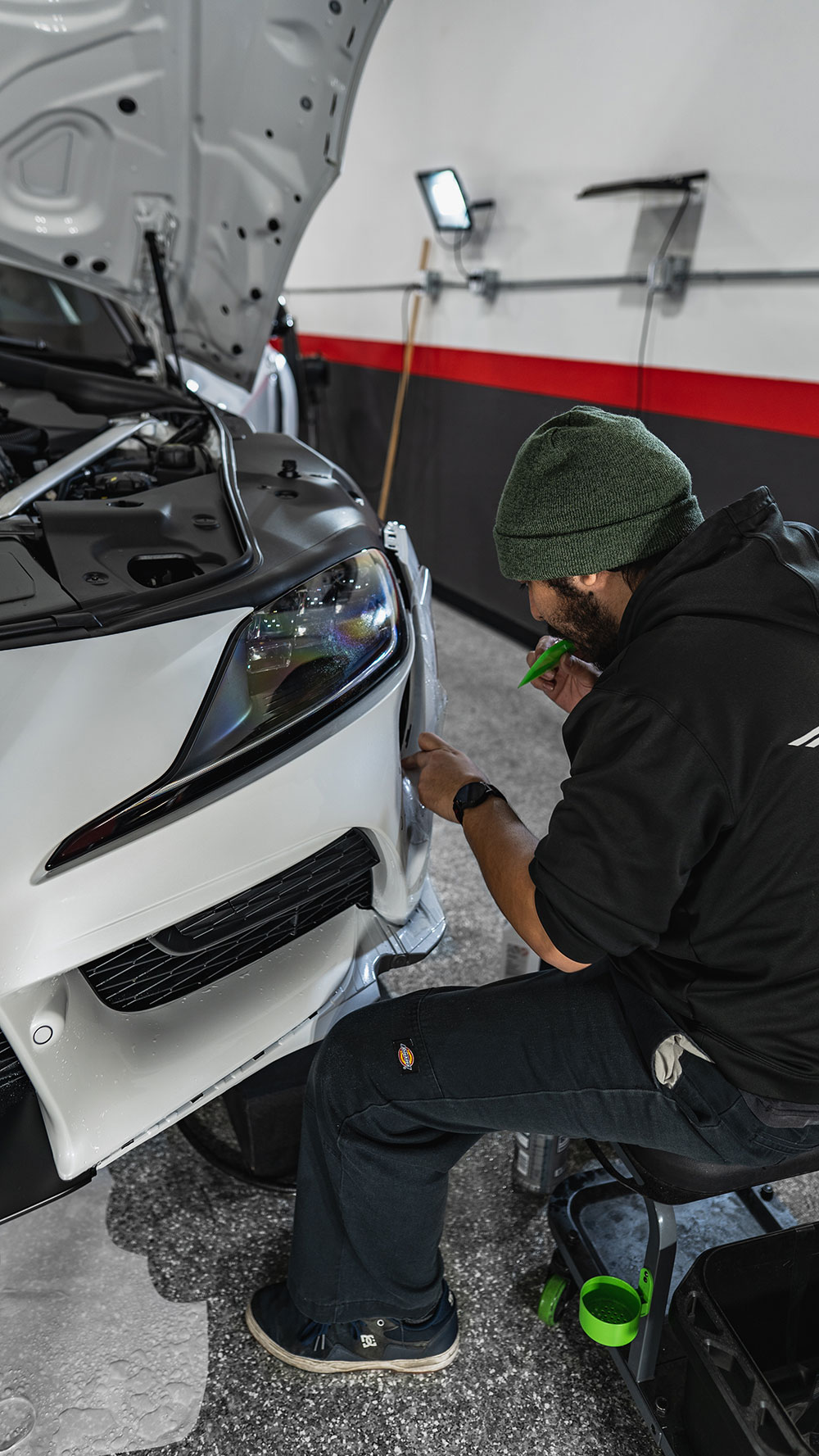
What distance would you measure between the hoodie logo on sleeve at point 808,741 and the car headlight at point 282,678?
Result: 59cm

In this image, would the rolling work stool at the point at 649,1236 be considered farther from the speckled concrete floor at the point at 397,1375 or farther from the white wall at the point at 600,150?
the white wall at the point at 600,150

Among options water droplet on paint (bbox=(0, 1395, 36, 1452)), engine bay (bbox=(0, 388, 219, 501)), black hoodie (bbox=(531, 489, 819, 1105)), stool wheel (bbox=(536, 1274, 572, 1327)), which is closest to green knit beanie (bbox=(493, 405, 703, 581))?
black hoodie (bbox=(531, 489, 819, 1105))

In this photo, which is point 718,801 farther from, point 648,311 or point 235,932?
point 648,311

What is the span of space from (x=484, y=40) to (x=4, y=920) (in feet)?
13.5

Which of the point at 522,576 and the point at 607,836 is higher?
the point at 522,576

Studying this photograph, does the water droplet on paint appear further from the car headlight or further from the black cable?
the black cable

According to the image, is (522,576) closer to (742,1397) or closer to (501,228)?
(742,1397)

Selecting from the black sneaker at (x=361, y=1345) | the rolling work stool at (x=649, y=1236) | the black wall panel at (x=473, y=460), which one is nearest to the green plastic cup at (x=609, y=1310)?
the rolling work stool at (x=649, y=1236)

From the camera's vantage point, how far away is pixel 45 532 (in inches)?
50.9

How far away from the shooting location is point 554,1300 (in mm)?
1281

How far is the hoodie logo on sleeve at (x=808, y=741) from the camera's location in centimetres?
86

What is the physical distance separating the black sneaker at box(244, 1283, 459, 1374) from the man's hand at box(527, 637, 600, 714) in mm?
793

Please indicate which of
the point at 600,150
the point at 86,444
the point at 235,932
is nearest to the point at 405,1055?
the point at 235,932

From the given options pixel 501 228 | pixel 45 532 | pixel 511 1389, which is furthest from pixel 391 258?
pixel 511 1389
